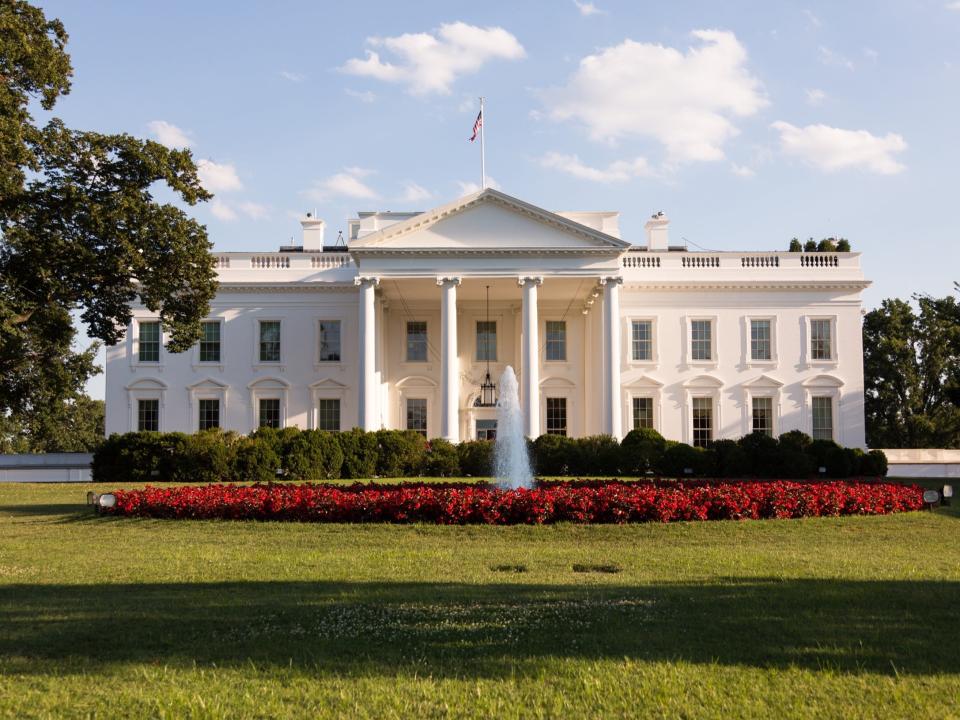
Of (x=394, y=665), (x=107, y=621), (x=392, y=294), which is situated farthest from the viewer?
(x=392, y=294)

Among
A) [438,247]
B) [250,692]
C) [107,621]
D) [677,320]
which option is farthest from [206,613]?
[677,320]

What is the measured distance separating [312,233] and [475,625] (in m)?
38.4

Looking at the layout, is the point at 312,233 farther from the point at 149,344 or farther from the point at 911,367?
the point at 911,367

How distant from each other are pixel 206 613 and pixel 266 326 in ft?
110

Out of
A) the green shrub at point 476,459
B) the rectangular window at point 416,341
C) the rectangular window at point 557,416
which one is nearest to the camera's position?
the green shrub at point 476,459

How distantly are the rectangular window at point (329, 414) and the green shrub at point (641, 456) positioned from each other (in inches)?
588

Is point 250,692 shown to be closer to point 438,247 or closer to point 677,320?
point 438,247

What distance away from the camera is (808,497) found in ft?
54.3

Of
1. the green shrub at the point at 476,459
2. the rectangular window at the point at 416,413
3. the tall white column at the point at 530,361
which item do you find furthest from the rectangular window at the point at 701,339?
the green shrub at the point at 476,459

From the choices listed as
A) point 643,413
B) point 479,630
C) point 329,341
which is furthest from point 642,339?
point 479,630

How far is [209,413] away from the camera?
133ft

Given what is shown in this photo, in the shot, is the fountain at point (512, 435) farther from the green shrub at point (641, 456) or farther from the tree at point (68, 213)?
the tree at point (68, 213)

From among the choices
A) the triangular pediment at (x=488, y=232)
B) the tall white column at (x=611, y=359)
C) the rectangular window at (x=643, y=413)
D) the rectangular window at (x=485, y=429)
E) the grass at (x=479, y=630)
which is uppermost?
the triangular pediment at (x=488, y=232)

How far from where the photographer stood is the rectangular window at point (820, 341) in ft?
133
